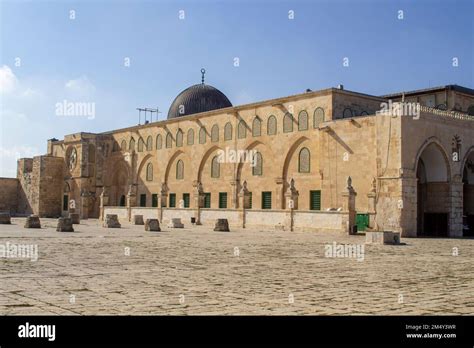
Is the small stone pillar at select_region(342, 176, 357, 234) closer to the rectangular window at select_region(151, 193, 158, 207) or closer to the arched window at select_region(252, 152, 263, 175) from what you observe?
the arched window at select_region(252, 152, 263, 175)

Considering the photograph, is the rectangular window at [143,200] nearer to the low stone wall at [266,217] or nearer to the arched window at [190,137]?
the arched window at [190,137]

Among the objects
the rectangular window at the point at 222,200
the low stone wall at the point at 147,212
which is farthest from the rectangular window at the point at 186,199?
the rectangular window at the point at 222,200

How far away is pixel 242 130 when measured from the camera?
126 feet

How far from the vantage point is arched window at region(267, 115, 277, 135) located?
36.0 m

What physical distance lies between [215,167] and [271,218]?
11.4m

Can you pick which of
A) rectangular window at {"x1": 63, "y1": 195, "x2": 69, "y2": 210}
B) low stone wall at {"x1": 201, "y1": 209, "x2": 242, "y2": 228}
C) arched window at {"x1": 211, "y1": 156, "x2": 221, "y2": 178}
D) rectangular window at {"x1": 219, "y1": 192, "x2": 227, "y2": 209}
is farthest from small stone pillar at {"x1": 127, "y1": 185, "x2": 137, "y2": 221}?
rectangular window at {"x1": 63, "y1": 195, "x2": 69, "y2": 210}

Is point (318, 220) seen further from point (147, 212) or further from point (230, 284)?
point (230, 284)

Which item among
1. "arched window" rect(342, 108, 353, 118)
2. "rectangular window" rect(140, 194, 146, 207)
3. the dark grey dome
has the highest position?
the dark grey dome

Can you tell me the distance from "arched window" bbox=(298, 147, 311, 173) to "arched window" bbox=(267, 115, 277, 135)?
9.48 ft

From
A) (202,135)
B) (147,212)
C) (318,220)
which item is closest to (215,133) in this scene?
(202,135)

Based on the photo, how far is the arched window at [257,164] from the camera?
37081 mm

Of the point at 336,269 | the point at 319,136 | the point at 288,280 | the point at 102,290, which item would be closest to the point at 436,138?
the point at 319,136

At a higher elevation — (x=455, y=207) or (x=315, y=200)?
(x=315, y=200)
